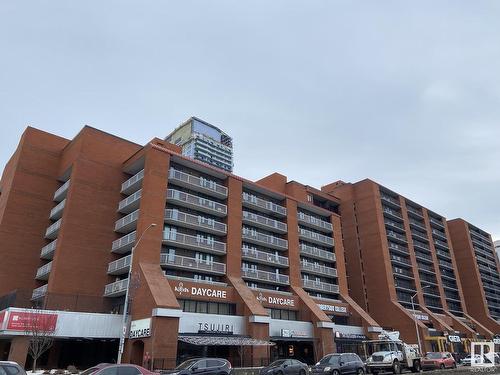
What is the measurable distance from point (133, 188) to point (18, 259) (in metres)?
14.5

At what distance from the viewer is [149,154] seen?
45.4 m

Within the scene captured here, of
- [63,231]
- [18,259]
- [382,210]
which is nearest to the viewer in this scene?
[63,231]

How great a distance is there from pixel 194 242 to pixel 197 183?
769cm

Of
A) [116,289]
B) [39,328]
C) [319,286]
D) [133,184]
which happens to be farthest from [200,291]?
[319,286]

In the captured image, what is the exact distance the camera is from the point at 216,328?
41188 millimetres

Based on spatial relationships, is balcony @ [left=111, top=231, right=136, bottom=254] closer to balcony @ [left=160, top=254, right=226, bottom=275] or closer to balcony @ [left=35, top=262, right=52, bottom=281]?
balcony @ [left=160, top=254, right=226, bottom=275]

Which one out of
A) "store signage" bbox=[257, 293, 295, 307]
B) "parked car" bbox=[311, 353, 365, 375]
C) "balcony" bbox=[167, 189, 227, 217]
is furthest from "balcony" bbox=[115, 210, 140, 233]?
"parked car" bbox=[311, 353, 365, 375]

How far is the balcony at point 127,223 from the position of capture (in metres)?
44.5

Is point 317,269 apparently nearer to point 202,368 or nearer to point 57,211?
point 57,211

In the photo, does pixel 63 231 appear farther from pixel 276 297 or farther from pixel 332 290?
pixel 332 290

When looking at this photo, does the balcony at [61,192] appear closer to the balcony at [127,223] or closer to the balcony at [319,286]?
the balcony at [127,223]

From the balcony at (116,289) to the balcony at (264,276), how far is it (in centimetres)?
1480

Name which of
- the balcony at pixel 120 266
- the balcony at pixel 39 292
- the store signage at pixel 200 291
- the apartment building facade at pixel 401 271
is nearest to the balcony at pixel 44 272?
Answer: the balcony at pixel 39 292

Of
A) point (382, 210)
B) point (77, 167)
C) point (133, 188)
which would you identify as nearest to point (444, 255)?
point (382, 210)
